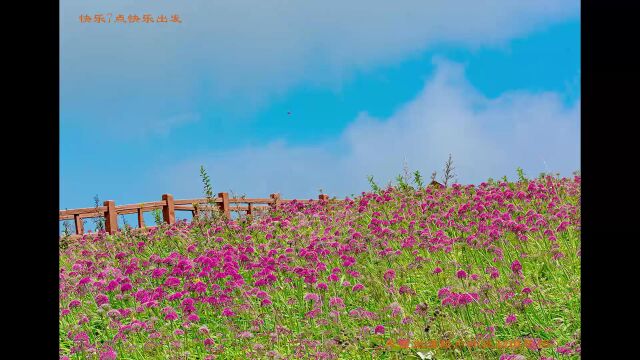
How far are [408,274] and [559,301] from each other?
1507 millimetres

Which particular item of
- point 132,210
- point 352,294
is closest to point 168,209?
point 132,210

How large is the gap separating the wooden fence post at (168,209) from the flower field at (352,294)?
9.39 meters

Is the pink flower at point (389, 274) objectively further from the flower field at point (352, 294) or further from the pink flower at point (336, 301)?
the pink flower at point (336, 301)

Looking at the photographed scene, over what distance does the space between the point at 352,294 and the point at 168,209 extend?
527 inches

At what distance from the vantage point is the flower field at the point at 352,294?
14.9ft

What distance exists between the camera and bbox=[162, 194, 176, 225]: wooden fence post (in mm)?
18312

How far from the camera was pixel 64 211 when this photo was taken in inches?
669

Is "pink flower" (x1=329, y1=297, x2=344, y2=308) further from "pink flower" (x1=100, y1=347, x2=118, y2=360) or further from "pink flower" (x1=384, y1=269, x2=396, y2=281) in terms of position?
"pink flower" (x1=100, y1=347, x2=118, y2=360)

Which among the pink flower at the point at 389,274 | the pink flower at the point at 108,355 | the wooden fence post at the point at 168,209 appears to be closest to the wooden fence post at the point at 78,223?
the wooden fence post at the point at 168,209

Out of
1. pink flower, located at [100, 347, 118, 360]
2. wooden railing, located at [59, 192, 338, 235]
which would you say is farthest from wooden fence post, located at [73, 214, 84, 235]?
pink flower, located at [100, 347, 118, 360]
